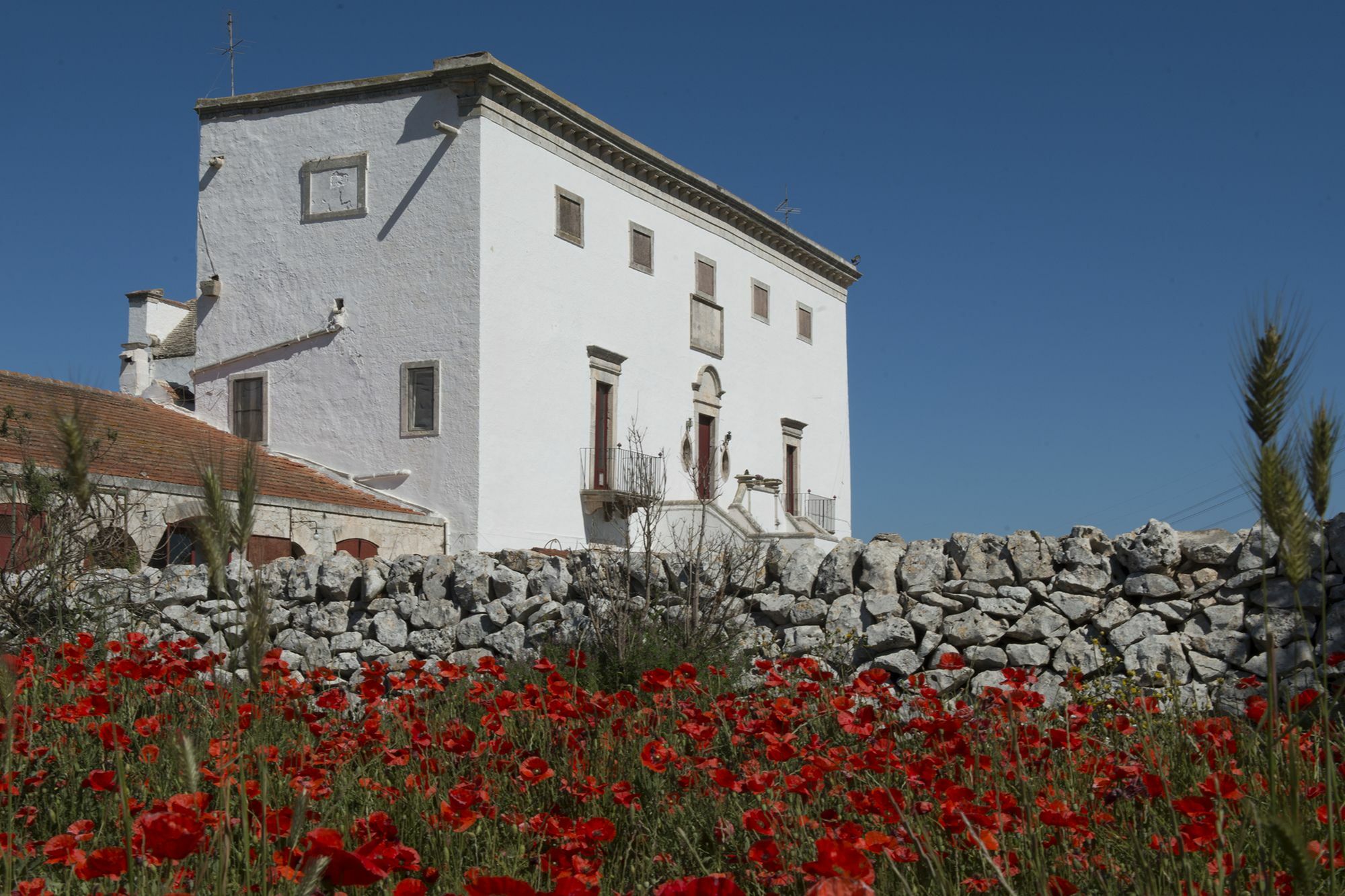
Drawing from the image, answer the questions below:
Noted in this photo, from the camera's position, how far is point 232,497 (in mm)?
3406

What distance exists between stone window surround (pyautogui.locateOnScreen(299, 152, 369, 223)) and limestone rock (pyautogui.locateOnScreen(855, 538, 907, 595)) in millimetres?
15463

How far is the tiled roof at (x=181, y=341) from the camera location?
26877 mm

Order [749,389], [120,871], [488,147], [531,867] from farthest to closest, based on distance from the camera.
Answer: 1. [749,389]
2. [488,147]
3. [531,867]
4. [120,871]

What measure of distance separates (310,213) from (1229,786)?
885 inches

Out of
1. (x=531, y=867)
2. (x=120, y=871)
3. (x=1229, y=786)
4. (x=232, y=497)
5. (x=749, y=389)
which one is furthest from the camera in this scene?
(x=749, y=389)

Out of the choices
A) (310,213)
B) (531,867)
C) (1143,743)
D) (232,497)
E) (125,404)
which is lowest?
(531,867)

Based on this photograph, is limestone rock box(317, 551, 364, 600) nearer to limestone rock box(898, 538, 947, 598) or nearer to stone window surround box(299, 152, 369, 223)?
limestone rock box(898, 538, 947, 598)

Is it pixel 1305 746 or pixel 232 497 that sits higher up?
pixel 232 497

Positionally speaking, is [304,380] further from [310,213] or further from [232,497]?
[232,497]

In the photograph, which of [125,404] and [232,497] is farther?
[125,404]

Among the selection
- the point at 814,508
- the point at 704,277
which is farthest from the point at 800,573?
the point at 814,508

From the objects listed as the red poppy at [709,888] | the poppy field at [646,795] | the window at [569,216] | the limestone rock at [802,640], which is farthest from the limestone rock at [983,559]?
the window at [569,216]

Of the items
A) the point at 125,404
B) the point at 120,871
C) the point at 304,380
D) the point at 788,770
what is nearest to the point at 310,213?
the point at 304,380

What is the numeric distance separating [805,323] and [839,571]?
22820 millimetres
